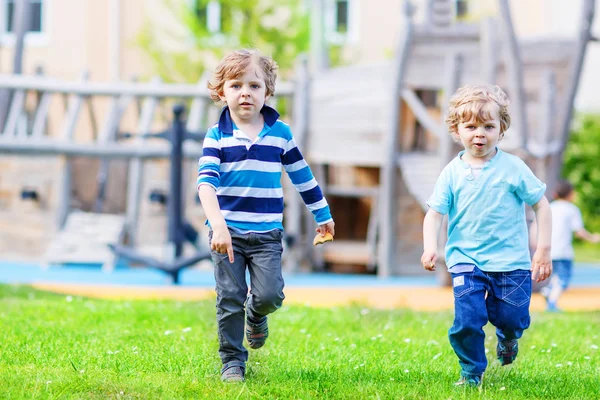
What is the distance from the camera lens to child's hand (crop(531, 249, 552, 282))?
4.12 m

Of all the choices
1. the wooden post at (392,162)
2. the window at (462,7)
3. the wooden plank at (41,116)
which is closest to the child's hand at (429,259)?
the wooden post at (392,162)

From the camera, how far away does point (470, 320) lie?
13.7ft

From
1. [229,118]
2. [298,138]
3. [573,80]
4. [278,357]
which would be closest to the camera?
[229,118]

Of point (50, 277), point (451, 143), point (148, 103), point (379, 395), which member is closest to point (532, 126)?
point (451, 143)

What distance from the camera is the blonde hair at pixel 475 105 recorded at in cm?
425

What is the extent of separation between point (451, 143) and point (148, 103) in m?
4.47

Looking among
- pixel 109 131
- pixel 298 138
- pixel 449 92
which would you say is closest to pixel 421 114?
pixel 449 92

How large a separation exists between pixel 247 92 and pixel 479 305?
1359mm

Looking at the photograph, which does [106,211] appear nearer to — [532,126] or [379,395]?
[532,126]

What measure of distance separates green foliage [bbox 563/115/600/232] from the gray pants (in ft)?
49.7

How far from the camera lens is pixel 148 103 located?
1326cm

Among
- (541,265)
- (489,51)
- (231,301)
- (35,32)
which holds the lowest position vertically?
(231,301)

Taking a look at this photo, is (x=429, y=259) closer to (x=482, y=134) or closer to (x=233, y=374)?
(x=482, y=134)

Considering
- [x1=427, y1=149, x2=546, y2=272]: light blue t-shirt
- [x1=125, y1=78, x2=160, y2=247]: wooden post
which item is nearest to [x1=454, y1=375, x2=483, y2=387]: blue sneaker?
[x1=427, y1=149, x2=546, y2=272]: light blue t-shirt
